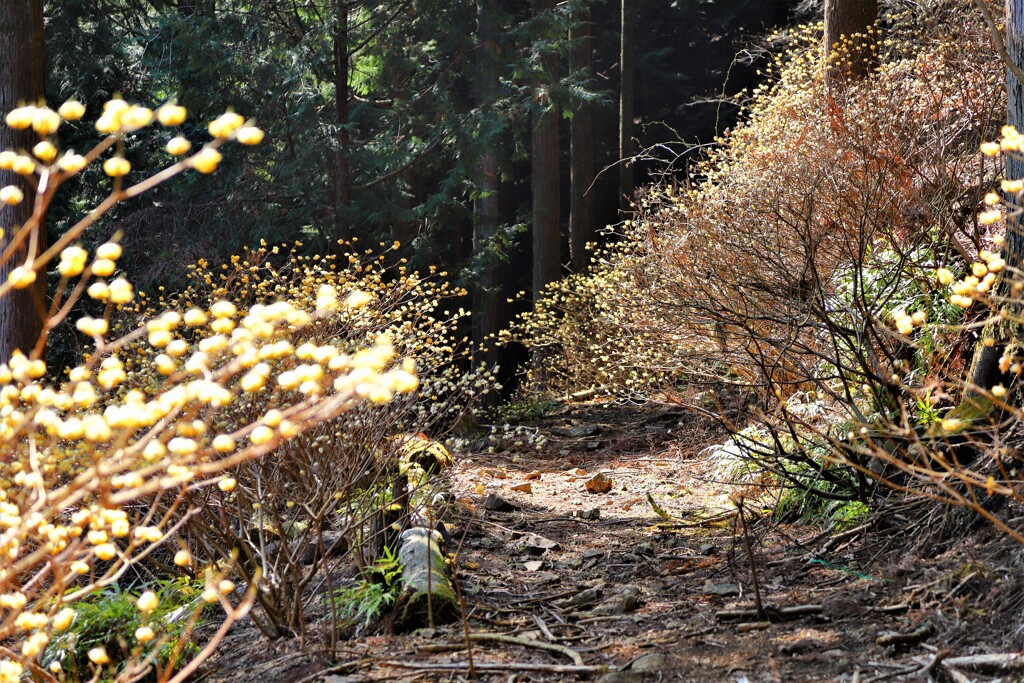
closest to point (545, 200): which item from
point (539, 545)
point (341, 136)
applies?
point (341, 136)

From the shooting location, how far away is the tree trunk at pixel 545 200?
14.2 metres

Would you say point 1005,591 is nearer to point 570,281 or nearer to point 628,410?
point 628,410

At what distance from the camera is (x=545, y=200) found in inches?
577

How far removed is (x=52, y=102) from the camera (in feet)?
44.3

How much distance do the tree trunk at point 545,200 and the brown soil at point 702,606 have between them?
853cm

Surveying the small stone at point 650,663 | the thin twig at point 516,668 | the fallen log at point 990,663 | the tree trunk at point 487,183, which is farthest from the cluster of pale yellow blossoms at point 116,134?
the tree trunk at point 487,183

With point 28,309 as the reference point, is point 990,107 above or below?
above

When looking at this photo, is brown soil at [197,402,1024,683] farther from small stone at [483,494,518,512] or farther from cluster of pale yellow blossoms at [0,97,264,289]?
cluster of pale yellow blossoms at [0,97,264,289]

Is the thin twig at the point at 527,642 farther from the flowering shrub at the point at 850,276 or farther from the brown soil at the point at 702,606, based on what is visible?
the flowering shrub at the point at 850,276

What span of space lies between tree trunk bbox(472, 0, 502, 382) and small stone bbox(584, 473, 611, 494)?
18.6 feet

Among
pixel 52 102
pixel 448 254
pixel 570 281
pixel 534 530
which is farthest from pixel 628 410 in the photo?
pixel 52 102

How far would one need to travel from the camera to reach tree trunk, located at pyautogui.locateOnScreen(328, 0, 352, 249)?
12.5 metres

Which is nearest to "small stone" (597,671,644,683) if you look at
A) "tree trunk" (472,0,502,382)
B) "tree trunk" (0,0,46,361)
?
"tree trunk" (0,0,46,361)

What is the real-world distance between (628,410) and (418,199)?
812 cm
